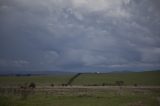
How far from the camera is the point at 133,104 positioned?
36.2 meters

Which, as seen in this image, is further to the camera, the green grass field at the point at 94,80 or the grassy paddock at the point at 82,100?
the green grass field at the point at 94,80

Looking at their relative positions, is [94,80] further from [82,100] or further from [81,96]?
[82,100]

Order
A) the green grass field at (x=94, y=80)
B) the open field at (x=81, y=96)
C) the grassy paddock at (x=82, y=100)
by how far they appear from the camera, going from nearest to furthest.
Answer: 1. the grassy paddock at (x=82, y=100)
2. the open field at (x=81, y=96)
3. the green grass field at (x=94, y=80)

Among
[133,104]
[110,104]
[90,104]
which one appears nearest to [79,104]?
[90,104]

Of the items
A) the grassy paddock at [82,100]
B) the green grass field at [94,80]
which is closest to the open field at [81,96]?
the grassy paddock at [82,100]

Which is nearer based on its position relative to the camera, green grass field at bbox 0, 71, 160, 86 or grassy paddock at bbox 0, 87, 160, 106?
grassy paddock at bbox 0, 87, 160, 106

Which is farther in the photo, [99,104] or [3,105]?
[99,104]

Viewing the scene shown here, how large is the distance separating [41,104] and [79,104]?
4775 millimetres

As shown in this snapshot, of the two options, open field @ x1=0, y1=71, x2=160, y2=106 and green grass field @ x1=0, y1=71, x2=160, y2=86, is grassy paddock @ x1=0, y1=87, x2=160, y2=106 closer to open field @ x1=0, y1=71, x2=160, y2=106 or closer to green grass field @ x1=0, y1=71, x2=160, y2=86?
open field @ x1=0, y1=71, x2=160, y2=106

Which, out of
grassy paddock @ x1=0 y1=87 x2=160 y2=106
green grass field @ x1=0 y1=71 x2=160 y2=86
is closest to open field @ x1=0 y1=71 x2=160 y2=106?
grassy paddock @ x1=0 y1=87 x2=160 y2=106

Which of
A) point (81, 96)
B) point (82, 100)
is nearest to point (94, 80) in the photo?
point (81, 96)

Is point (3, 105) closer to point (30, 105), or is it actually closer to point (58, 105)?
point (30, 105)

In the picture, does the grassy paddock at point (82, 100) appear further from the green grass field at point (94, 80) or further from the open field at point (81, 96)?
the green grass field at point (94, 80)

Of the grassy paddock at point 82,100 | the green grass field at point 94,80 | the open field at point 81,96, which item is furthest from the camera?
the green grass field at point 94,80
